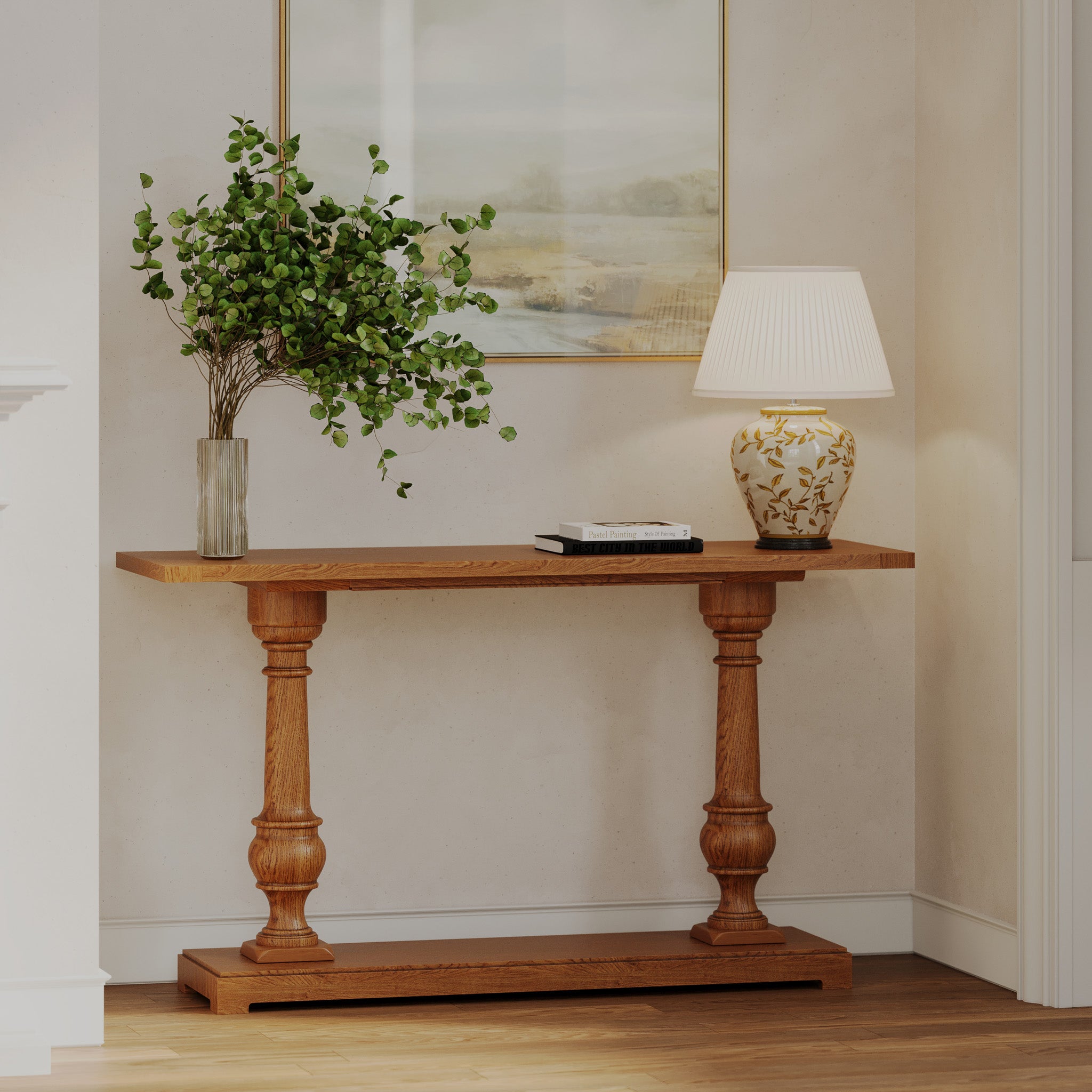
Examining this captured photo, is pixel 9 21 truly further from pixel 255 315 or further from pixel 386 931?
pixel 386 931

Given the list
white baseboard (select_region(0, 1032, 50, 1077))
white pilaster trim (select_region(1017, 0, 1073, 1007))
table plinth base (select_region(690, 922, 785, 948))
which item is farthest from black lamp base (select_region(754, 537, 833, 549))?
white baseboard (select_region(0, 1032, 50, 1077))

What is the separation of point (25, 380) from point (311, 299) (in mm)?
640

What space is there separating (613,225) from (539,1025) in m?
1.71

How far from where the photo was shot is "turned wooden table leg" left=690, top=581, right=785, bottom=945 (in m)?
3.75

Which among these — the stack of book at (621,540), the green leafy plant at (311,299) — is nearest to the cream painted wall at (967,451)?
the stack of book at (621,540)

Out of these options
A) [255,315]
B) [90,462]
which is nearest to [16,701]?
[90,462]

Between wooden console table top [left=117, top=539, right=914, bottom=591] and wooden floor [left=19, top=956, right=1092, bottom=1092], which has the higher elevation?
wooden console table top [left=117, top=539, right=914, bottom=591]

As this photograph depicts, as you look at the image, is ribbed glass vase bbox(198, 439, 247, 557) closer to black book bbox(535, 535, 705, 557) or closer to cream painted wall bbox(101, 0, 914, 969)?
cream painted wall bbox(101, 0, 914, 969)

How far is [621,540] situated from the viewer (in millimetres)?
3582

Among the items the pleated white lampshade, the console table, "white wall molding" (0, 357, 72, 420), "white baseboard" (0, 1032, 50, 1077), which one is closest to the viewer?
"white wall molding" (0, 357, 72, 420)

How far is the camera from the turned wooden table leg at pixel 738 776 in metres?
3.75

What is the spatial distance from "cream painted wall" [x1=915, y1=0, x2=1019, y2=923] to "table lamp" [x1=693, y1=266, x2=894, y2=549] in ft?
0.88

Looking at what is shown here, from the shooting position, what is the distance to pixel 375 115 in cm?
383

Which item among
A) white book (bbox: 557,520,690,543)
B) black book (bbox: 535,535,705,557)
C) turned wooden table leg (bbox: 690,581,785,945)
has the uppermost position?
white book (bbox: 557,520,690,543)
